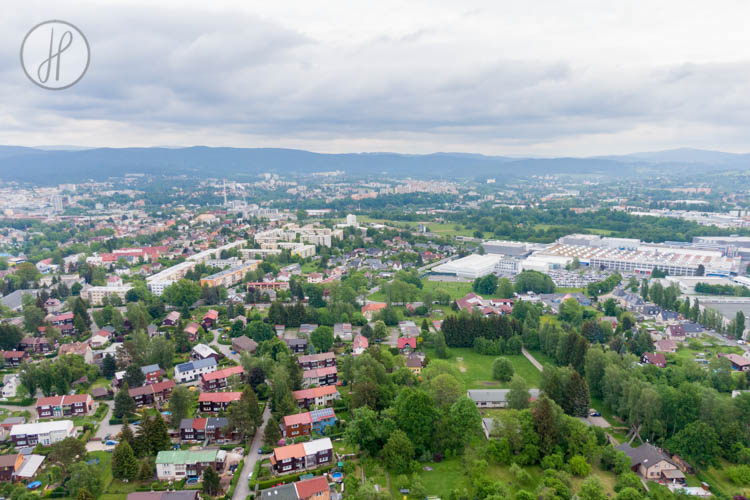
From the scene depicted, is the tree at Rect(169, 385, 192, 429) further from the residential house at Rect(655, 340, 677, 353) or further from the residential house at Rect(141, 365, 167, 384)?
the residential house at Rect(655, 340, 677, 353)

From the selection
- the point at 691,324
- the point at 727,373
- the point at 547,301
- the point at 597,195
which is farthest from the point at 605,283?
the point at 597,195

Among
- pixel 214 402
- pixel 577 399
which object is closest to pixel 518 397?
pixel 577 399

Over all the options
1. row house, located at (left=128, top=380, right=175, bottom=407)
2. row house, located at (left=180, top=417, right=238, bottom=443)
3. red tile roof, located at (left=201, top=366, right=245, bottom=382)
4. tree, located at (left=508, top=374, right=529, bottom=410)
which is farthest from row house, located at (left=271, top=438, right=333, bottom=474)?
tree, located at (left=508, top=374, right=529, bottom=410)

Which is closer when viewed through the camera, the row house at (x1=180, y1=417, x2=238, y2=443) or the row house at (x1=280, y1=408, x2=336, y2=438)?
the row house at (x1=180, y1=417, x2=238, y2=443)

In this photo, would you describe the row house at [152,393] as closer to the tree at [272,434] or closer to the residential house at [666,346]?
the tree at [272,434]

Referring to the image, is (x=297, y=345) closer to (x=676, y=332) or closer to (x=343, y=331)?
(x=343, y=331)
